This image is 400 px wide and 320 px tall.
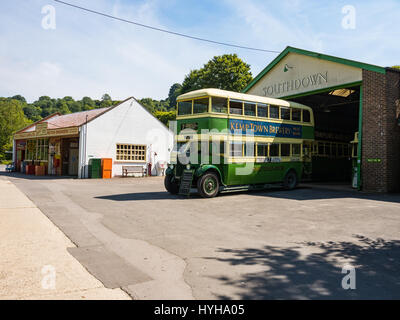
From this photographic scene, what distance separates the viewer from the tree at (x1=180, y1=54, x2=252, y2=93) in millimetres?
43250

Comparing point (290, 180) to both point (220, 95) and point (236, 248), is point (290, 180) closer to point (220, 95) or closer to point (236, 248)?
point (220, 95)

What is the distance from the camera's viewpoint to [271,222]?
309 inches

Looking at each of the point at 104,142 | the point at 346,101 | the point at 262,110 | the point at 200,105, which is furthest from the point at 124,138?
the point at 346,101

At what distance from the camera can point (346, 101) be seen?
825 inches

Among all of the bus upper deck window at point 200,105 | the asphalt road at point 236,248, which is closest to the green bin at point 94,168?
the bus upper deck window at point 200,105

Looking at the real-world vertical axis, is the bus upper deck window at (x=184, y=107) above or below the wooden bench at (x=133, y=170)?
above

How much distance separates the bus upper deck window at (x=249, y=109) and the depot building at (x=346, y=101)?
4.93 m

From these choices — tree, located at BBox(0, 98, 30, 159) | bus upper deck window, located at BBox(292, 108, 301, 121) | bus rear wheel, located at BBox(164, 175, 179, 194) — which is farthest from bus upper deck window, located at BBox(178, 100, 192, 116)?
tree, located at BBox(0, 98, 30, 159)

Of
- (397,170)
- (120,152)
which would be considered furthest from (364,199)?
(120,152)

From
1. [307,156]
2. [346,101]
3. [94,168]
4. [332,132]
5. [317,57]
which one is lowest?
[94,168]

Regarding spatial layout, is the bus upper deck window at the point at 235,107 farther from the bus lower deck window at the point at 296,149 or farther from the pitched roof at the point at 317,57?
the pitched roof at the point at 317,57

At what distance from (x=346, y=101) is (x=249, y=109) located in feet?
35.1

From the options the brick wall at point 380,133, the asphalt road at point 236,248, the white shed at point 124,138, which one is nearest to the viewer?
the asphalt road at point 236,248

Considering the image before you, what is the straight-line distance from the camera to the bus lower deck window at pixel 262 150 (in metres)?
14.2
